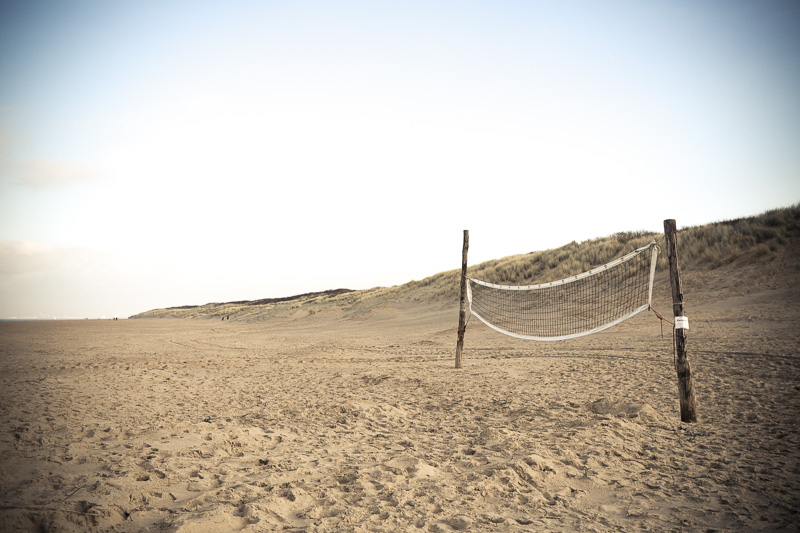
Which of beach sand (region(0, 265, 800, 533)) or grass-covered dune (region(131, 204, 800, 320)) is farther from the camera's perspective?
grass-covered dune (region(131, 204, 800, 320))

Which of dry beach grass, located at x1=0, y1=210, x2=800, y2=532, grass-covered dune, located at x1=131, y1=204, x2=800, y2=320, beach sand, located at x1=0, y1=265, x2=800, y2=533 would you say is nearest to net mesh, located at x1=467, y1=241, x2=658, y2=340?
grass-covered dune, located at x1=131, y1=204, x2=800, y2=320

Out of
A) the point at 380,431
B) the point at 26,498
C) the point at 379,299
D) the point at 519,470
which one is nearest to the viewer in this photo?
the point at 26,498

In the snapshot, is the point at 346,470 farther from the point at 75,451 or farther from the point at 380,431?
the point at 75,451

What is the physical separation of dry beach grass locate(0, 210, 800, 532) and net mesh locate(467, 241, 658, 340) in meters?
4.97

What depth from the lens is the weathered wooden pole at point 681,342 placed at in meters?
5.09

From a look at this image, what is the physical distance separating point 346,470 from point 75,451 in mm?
2862

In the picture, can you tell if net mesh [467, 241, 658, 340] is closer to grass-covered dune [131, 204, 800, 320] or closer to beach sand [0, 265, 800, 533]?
grass-covered dune [131, 204, 800, 320]

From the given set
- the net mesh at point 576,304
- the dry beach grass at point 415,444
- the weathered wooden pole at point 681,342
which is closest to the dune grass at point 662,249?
the net mesh at point 576,304

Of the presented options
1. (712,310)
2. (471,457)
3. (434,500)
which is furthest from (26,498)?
(712,310)

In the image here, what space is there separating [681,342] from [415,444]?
3477 mm

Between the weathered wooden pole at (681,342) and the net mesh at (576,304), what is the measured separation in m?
9.35

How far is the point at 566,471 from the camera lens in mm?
3824

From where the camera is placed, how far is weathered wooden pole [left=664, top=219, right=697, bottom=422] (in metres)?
5.09

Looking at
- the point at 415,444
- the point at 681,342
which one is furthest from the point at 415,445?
the point at 681,342
